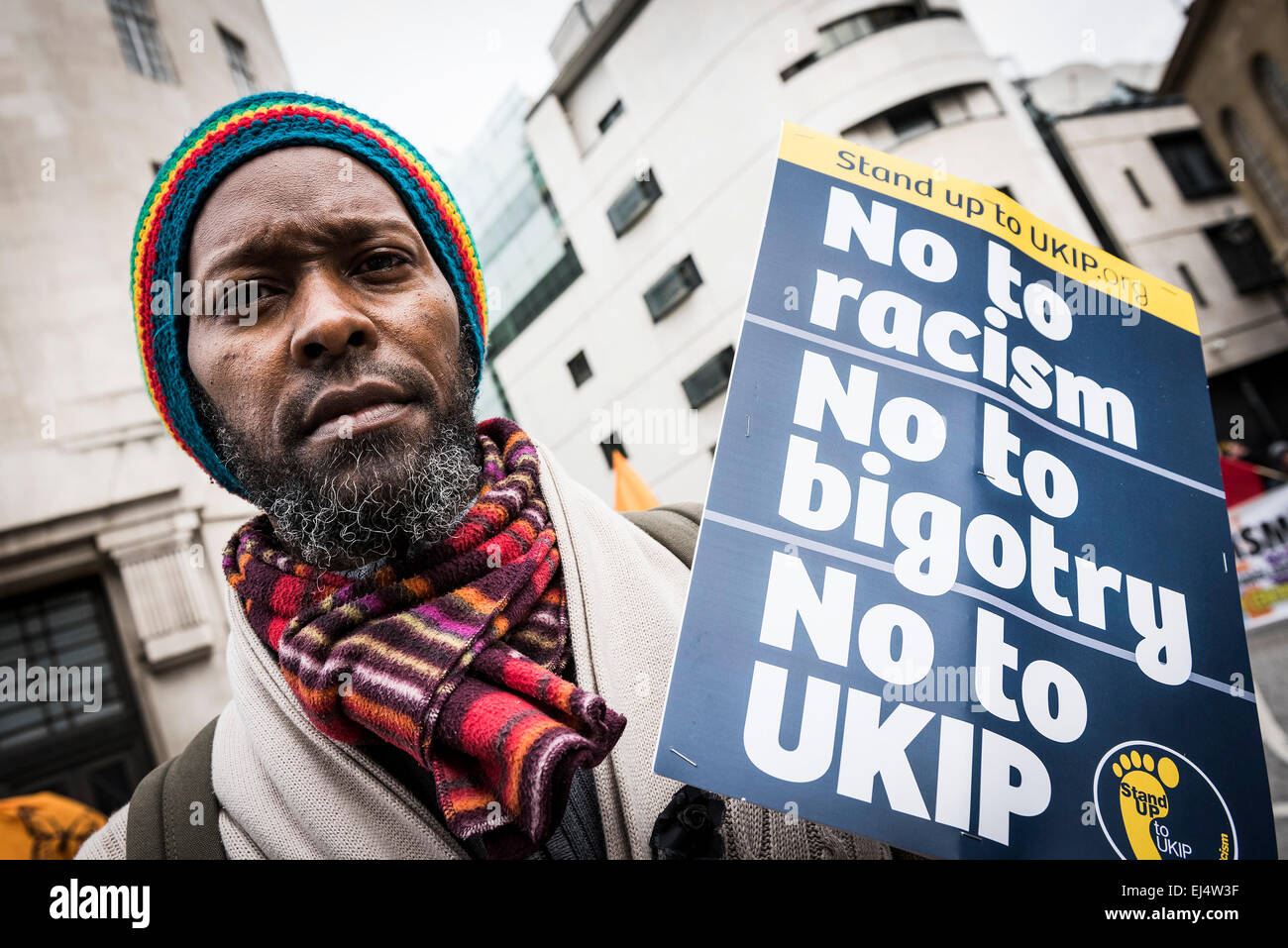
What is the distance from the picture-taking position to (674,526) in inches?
68.6

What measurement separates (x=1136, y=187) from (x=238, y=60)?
2060cm

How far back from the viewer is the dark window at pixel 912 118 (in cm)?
1508

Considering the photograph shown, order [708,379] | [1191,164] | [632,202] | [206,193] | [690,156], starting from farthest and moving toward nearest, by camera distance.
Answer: [1191,164], [632,202], [690,156], [708,379], [206,193]

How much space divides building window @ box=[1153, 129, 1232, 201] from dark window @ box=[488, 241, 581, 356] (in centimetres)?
1611

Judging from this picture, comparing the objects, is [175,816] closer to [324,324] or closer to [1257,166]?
[324,324]

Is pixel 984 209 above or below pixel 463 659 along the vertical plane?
above

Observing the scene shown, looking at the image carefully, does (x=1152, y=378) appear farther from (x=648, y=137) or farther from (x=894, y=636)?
(x=648, y=137)

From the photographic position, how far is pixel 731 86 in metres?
15.5

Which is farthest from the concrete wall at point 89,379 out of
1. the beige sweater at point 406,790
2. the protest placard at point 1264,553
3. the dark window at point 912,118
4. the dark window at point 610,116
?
the dark window at point 912,118

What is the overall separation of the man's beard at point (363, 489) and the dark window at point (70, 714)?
273 inches

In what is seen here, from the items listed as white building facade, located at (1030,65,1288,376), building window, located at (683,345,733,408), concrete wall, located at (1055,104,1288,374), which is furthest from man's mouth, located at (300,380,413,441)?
white building facade, located at (1030,65,1288,376)

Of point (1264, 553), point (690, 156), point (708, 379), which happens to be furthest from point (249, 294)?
point (690, 156)

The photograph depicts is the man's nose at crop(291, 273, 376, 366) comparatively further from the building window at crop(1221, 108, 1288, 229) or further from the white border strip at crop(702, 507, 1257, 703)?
the building window at crop(1221, 108, 1288, 229)

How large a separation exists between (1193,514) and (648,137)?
17486 millimetres
